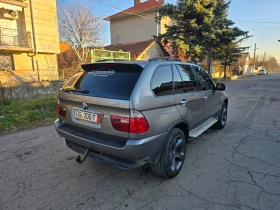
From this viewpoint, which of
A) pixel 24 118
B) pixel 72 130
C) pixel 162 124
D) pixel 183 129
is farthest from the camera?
pixel 24 118

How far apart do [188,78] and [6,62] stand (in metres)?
15.6

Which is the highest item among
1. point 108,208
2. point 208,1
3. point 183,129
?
point 208,1

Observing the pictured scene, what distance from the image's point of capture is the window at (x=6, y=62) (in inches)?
Result: 533

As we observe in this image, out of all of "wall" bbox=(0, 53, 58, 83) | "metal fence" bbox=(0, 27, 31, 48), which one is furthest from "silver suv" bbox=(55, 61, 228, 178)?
"metal fence" bbox=(0, 27, 31, 48)

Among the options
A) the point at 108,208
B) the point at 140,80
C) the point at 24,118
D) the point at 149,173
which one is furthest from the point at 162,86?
the point at 24,118

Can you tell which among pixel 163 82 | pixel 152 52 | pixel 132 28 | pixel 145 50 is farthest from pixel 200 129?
pixel 132 28

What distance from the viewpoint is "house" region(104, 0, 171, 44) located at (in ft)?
82.7

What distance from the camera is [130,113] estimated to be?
7.27 feet

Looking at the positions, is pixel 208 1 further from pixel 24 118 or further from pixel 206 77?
pixel 24 118

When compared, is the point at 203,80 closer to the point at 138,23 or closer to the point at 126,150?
the point at 126,150

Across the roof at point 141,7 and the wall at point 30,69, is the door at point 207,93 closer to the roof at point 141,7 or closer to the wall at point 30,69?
the wall at point 30,69

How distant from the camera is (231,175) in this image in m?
2.90

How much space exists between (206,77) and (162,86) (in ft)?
6.69

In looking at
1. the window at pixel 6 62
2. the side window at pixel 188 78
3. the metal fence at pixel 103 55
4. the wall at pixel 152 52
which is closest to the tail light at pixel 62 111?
the side window at pixel 188 78
